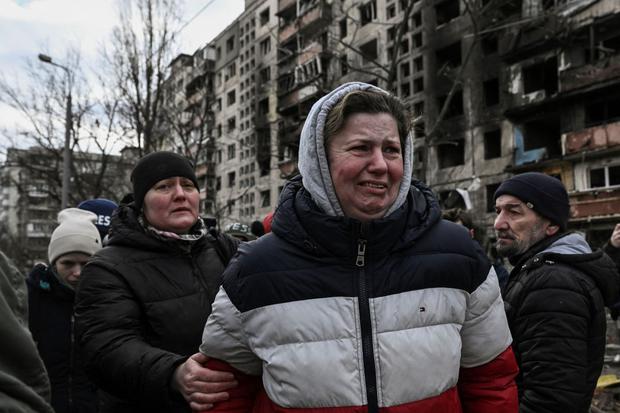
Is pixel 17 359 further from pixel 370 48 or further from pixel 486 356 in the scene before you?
pixel 370 48

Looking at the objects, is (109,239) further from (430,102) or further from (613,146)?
(430,102)

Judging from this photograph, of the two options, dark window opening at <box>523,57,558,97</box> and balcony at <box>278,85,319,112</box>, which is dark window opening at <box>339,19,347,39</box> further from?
dark window opening at <box>523,57,558,97</box>

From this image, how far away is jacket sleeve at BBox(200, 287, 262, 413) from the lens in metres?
1.84

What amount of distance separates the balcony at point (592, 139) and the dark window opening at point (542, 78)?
3.60m

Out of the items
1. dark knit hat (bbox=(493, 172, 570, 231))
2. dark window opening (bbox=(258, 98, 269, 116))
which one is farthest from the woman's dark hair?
dark window opening (bbox=(258, 98, 269, 116))

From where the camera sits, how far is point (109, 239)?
2.67 meters

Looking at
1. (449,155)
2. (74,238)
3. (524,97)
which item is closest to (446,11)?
(524,97)

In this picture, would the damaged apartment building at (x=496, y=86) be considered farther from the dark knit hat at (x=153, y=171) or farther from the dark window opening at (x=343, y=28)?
the dark knit hat at (x=153, y=171)

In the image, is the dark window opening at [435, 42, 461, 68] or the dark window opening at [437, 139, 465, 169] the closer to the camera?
the dark window opening at [437, 139, 465, 169]

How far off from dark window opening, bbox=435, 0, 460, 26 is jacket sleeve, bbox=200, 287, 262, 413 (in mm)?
30672

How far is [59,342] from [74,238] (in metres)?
0.64

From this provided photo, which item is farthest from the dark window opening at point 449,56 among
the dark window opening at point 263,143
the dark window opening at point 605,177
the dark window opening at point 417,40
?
the dark window opening at point 263,143

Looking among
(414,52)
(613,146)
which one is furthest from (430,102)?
(613,146)

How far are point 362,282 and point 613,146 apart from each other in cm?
2295
